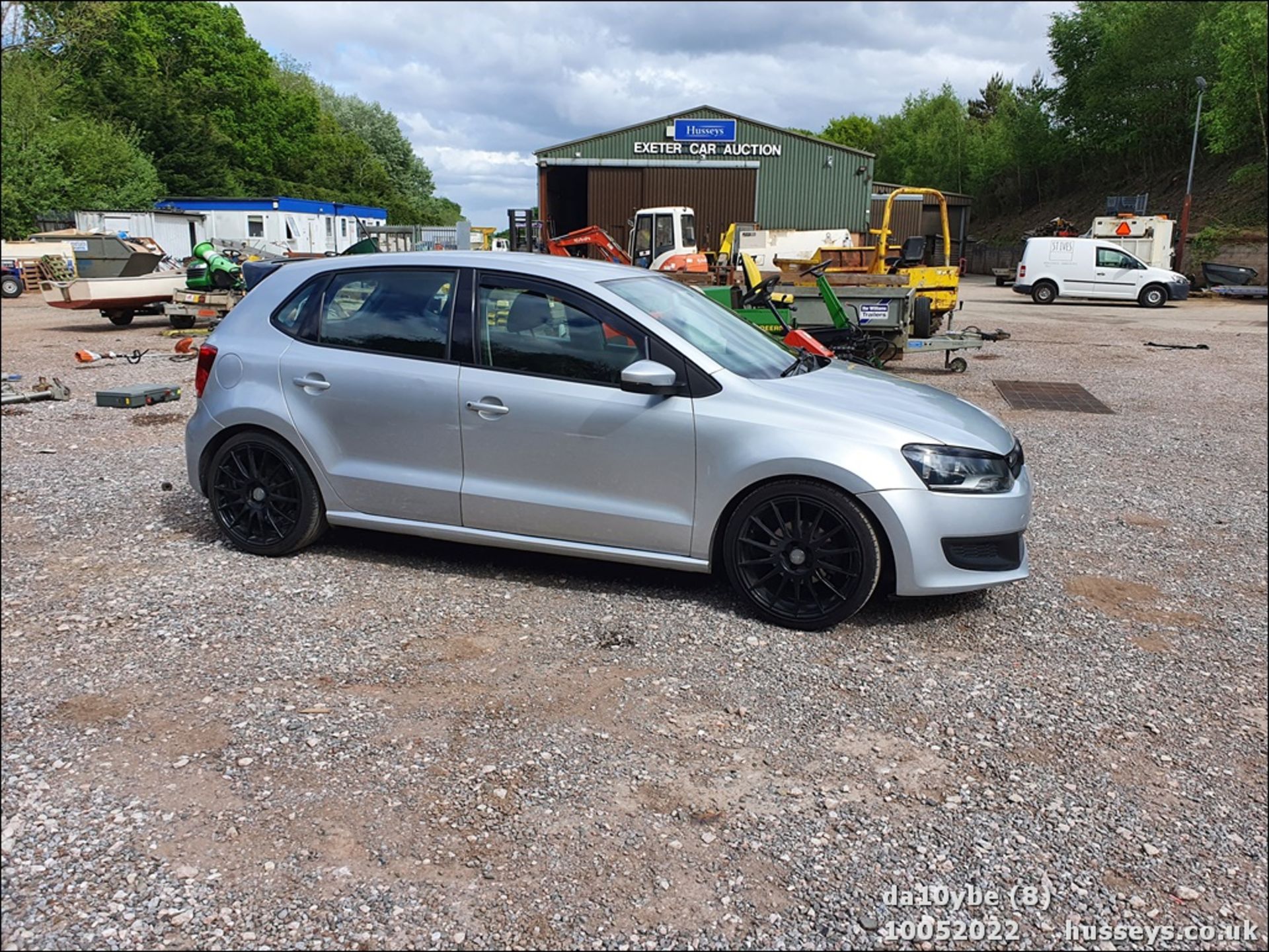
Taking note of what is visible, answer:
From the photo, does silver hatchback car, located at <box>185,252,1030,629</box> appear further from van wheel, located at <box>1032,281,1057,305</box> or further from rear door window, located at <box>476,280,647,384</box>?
van wheel, located at <box>1032,281,1057,305</box>

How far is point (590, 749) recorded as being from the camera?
344cm

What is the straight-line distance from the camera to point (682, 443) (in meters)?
4.52

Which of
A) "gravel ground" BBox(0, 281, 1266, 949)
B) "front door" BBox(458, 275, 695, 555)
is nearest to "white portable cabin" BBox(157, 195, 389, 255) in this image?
"front door" BBox(458, 275, 695, 555)

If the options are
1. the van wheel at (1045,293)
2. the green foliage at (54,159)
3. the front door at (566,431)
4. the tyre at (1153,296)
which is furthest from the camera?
the van wheel at (1045,293)

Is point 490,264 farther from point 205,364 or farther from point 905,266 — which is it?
point 905,266

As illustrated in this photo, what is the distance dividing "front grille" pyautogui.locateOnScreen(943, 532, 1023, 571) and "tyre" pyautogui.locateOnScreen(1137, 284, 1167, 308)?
27385 mm

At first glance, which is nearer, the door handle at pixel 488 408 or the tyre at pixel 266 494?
the door handle at pixel 488 408

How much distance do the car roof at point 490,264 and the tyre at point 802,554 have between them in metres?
1.47

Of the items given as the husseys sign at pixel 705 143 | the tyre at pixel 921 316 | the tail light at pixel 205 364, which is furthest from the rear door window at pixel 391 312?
the husseys sign at pixel 705 143

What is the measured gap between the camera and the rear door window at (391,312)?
5000 millimetres

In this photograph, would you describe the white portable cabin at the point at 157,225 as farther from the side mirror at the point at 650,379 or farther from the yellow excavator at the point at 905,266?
the side mirror at the point at 650,379

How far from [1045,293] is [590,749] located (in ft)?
98.0

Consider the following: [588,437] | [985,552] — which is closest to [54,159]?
[588,437]

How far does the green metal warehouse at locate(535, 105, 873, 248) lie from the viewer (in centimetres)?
3672
